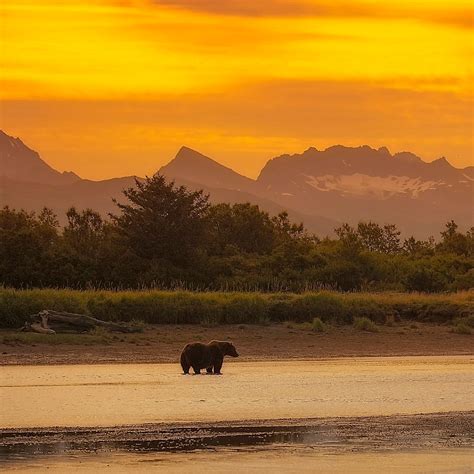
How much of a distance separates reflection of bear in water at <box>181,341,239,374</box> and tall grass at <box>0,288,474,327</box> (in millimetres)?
10156

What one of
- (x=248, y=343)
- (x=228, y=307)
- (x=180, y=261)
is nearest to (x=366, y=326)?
(x=228, y=307)

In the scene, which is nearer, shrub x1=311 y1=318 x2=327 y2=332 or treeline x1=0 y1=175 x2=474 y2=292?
shrub x1=311 y1=318 x2=327 y2=332

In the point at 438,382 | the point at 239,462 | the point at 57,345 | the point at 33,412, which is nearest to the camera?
the point at 239,462

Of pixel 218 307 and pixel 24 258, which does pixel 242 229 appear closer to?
pixel 24 258

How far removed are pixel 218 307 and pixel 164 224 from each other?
1917 centimetres

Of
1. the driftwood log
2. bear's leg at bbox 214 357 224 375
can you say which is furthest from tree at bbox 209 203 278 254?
bear's leg at bbox 214 357 224 375

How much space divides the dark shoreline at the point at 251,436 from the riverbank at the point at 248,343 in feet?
47.2

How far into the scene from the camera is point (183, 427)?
73.6 feet

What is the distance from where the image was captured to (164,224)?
65312 mm

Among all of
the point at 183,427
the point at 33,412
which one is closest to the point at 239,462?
the point at 183,427

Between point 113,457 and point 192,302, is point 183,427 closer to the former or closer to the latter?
point 113,457

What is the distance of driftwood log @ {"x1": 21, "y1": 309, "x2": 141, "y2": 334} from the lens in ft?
134

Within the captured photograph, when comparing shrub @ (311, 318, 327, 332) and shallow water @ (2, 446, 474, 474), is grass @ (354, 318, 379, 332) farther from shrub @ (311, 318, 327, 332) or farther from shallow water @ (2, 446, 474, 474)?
shallow water @ (2, 446, 474, 474)

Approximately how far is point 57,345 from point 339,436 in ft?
62.6
